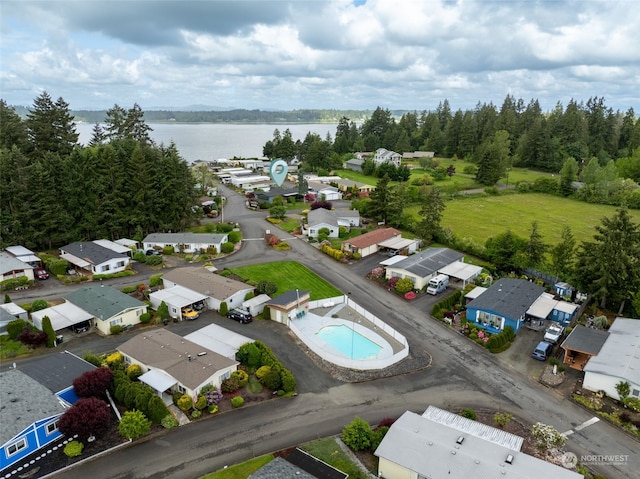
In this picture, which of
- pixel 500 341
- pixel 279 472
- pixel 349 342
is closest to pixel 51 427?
pixel 279 472

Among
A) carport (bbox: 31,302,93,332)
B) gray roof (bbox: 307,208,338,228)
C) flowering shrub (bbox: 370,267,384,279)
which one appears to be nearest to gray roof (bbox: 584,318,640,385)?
flowering shrub (bbox: 370,267,384,279)

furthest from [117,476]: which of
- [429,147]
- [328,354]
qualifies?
[429,147]

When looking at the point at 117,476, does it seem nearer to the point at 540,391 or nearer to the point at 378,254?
the point at 540,391

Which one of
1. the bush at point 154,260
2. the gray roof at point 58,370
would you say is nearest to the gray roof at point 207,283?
the bush at point 154,260

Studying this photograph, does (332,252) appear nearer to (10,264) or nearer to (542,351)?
(542,351)

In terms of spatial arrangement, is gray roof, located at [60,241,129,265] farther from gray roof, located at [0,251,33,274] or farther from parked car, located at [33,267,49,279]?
gray roof, located at [0,251,33,274]

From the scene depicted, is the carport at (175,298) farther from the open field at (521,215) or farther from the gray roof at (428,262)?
the open field at (521,215)
